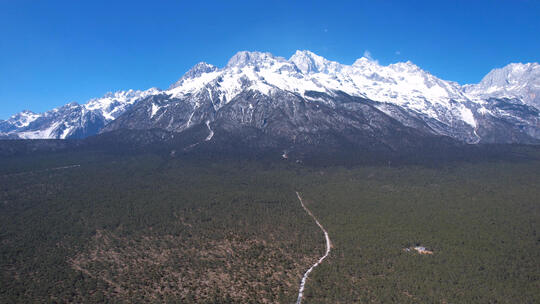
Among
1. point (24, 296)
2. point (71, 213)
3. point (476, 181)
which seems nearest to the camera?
point (24, 296)

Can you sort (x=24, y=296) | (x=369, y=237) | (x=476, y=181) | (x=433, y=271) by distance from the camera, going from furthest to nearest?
1. (x=476, y=181)
2. (x=369, y=237)
3. (x=433, y=271)
4. (x=24, y=296)

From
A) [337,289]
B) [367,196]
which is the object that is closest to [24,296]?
[337,289]

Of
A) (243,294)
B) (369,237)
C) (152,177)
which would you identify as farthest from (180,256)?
(152,177)

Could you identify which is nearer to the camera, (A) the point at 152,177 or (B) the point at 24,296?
(B) the point at 24,296

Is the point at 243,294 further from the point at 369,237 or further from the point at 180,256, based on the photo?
the point at 369,237

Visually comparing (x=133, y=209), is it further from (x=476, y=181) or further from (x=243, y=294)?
(x=476, y=181)

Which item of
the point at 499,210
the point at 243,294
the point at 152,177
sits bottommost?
the point at 243,294

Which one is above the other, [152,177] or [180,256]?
[152,177]
